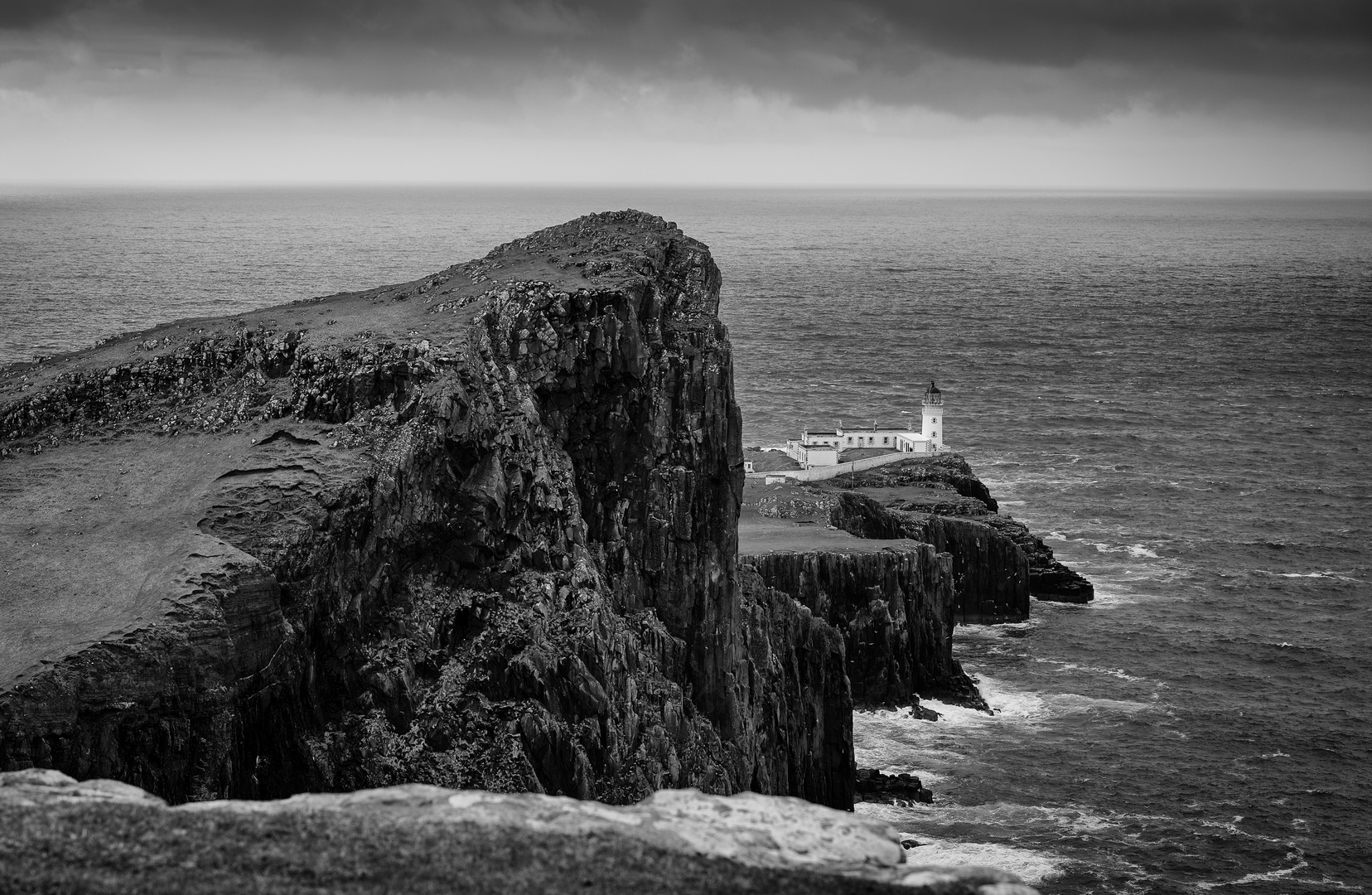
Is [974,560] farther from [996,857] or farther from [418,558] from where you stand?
[418,558]

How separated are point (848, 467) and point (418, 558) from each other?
69.3 meters

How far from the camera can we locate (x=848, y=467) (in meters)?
114

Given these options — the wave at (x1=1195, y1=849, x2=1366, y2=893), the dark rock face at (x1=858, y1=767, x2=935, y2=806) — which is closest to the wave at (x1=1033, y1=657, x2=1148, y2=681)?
the dark rock face at (x1=858, y1=767, x2=935, y2=806)

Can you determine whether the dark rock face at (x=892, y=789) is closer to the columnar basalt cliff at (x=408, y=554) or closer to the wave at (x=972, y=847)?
the wave at (x=972, y=847)

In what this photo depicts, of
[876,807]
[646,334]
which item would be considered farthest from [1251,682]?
[646,334]

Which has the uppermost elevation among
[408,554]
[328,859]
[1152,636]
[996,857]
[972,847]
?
[408,554]

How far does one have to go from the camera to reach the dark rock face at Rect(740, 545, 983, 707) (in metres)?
80.4

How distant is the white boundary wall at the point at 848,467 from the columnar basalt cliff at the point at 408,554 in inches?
1778

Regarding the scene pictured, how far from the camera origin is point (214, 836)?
A: 26.8 metres

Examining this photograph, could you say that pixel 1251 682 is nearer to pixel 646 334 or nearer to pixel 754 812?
pixel 646 334

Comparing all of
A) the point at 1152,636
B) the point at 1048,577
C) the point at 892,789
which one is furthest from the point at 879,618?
the point at 1048,577

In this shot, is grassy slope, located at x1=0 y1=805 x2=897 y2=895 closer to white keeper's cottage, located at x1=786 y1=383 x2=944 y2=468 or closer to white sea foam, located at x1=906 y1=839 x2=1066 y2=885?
white sea foam, located at x1=906 y1=839 x2=1066 y2=885

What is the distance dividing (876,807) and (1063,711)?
1701 centimetres

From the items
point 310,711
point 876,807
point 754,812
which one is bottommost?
point 876,807
